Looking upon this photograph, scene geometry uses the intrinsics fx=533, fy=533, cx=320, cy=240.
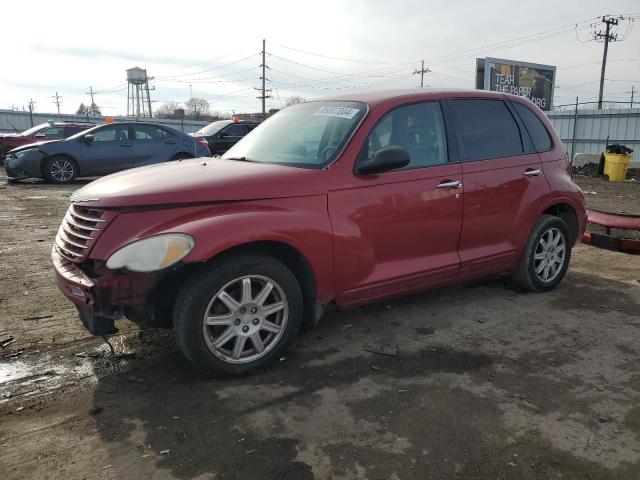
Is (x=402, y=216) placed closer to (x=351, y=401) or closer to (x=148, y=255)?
(x=351, y=401)

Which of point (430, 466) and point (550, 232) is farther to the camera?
point (550, 232)

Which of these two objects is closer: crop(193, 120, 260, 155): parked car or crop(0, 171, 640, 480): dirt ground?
crop(0, 171, 640, 480): dirt ground

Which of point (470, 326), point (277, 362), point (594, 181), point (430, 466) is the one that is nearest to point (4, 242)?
point (277, 362)

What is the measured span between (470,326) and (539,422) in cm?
141

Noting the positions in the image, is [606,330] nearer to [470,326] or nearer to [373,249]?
[470,326]

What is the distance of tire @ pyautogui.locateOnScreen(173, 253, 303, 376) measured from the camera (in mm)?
3129

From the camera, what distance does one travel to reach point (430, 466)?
8.27 ft

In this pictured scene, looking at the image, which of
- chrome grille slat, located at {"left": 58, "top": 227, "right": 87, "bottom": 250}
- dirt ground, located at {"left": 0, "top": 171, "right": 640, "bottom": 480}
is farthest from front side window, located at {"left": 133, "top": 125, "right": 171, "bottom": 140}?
chrome grille slat, located at {"left": 58, "top": 227, "right": 87, "bottom": 250}

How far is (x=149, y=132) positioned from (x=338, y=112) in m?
10.2

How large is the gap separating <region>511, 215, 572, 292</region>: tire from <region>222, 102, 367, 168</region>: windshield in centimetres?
214

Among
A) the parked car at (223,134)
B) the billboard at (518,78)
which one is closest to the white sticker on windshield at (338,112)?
the parked car at (223,134)

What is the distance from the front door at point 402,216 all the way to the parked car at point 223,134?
13392 millimetres

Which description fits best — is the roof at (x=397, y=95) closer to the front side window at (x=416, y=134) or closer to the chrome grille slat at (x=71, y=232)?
the front side window at (x=416, y=134)

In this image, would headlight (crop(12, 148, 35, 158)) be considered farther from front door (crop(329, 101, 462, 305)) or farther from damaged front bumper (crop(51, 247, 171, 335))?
front door (crop(329, 101, 462, 305))
